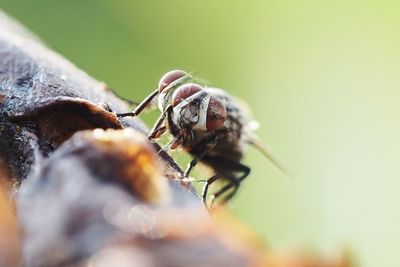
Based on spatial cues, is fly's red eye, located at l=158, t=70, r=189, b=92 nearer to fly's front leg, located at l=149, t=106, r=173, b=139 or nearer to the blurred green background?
fly's front leg, located at l=149, t=106, r=173, b=139

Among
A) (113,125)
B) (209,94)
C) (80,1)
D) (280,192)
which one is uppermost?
(113,125)

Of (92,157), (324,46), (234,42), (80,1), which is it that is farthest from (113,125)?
(324,46)

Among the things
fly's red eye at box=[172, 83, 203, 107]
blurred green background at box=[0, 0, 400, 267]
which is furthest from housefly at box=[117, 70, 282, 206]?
blurred green background at box=[0, 0, 400, 267]

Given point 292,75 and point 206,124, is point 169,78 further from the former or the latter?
point 292,75

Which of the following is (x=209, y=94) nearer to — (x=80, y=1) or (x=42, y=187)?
(x=42, y=187)

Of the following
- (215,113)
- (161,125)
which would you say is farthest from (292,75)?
(161,125)

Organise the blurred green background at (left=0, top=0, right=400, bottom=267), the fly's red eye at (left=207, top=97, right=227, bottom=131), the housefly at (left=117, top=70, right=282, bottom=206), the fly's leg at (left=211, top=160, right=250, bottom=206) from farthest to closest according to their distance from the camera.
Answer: the blurred green background at (left=0, top=0, right=400, bottom=267), the fly's leg at (left=211, top=160, right=250, bottom=206), the fly's red eye at (left=207, top=97, right=227, bottom=131), the housefly at (left=117, top=70, right=282, bottom=206)
